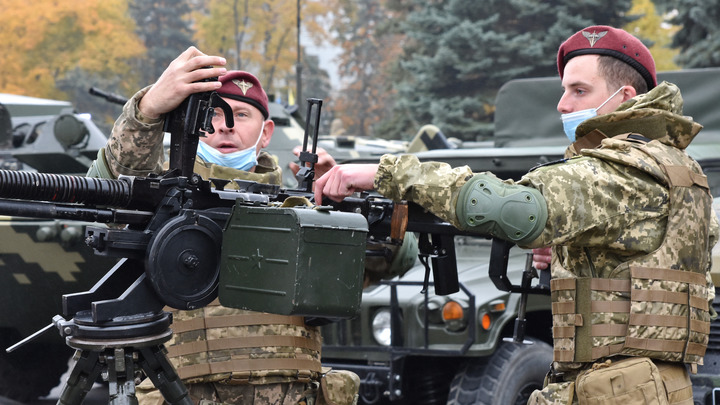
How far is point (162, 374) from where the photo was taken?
263cm

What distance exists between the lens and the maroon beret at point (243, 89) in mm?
3809

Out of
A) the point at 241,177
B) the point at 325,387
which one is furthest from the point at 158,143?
the point at 325,387

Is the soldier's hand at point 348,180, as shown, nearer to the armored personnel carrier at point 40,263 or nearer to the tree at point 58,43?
the armored personnel carrier at point 40,263

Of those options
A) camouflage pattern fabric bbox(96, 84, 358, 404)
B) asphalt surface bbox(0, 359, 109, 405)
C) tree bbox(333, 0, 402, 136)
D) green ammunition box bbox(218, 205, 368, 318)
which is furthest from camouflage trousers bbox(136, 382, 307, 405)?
tree bbox(333, 0, 402, 136)

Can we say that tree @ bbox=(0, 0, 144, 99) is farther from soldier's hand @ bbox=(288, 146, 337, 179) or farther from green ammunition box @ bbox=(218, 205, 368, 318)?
green ammunition box @ bbox=(218, 205, 368, 318)

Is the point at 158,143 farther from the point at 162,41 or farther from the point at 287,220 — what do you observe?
the point at 162,41

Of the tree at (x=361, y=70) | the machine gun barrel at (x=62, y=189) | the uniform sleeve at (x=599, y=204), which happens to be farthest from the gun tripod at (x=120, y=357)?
the tree at (x=361, y=70)

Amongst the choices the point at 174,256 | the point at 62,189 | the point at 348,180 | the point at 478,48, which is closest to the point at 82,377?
the point at 174,256

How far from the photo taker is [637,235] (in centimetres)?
285

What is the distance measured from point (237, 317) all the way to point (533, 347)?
2972mm

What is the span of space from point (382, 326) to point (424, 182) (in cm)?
322

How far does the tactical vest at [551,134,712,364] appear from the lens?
2.87m

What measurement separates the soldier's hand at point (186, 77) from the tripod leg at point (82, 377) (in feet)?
2.55

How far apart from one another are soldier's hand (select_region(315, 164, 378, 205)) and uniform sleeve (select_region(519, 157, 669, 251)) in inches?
18.3
